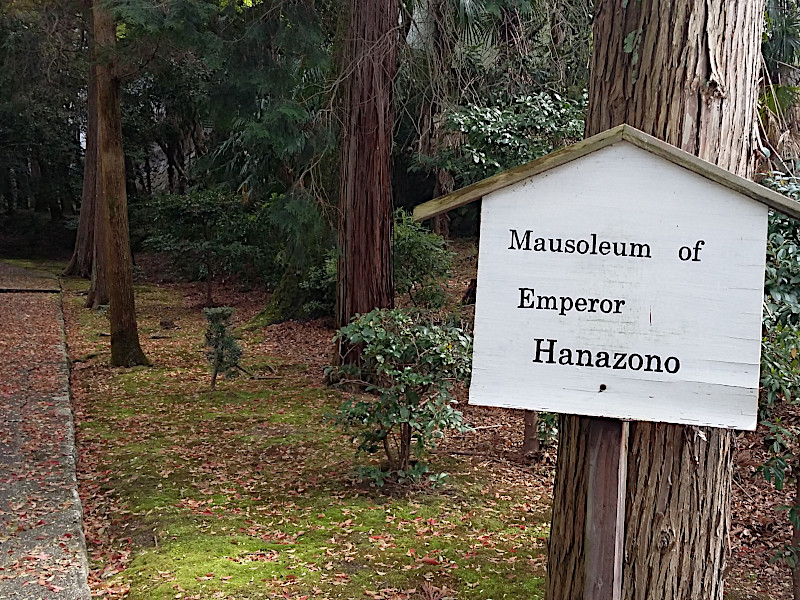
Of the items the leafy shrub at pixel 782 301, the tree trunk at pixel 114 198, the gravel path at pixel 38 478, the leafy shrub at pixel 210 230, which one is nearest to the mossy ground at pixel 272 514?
the gravel path at pixel 38 478

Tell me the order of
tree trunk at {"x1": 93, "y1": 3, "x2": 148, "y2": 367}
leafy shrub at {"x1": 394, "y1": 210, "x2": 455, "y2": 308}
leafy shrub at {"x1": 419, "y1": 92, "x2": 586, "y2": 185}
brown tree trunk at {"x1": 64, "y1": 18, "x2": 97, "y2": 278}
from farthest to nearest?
1. brown tree trunk at {"x1": 64, "y1": 18, "x2": 97, "y2": 278}
2. leafy shrub at {"x1": 394, "y1": 210, "x2": 455, "y2": 308}
3. tree trunk at {"x1": 93, "y1": 3, "x2": 148, "y2": 367}
4. leafy shrub at {"x1": 419, "y1": 92, "x2": 586, "y2": 185}

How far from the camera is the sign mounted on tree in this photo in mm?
2092

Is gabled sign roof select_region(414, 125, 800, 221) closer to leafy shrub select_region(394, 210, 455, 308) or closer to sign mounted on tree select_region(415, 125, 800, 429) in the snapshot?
sign mounted on tree select_region(415, 125, 800, 429)

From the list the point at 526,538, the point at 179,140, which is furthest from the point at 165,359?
the point at 179,140

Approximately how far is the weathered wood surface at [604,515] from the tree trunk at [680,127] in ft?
1.27

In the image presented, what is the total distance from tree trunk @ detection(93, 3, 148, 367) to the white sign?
841 centimetres

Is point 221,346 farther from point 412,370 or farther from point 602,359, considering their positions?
point 602,359

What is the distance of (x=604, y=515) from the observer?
2.34 m

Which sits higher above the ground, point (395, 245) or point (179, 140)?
point (179, 140)

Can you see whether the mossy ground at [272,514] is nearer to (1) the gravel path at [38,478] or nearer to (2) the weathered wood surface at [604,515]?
(1) the gravel path at [38,478]

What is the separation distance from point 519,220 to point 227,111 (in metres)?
8.64

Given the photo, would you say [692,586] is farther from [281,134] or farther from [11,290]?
[11,290]

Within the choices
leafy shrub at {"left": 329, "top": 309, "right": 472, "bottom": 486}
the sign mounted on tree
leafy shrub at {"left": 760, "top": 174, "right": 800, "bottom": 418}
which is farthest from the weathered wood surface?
leafy shrub at {"left": 329, "top": 309, "right": 472, "bottom": 486}

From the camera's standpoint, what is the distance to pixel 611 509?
7.68ft
